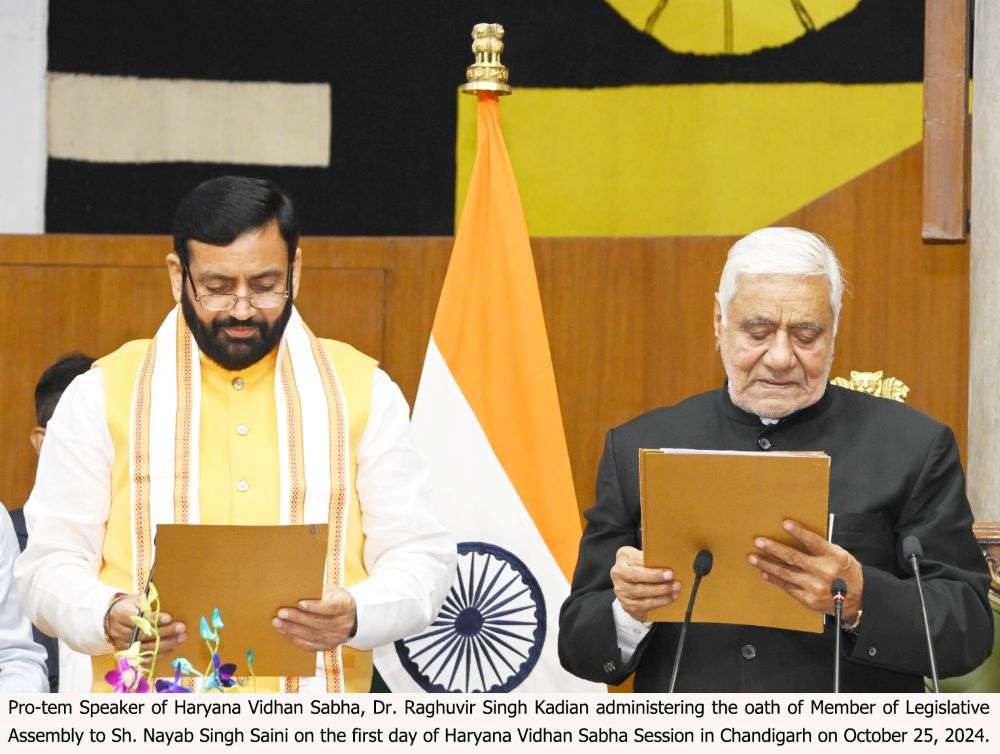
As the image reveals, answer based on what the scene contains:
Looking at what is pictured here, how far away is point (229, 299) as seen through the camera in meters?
2.83

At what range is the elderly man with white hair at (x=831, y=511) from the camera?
2457 mm

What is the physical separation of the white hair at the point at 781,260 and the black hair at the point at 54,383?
2.21 metres

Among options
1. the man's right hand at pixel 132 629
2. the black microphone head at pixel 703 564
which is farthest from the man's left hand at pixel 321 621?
the black microphone head at pixel 703 564

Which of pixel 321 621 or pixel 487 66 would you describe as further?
pixel 487 66

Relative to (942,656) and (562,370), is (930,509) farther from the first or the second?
(562,370)

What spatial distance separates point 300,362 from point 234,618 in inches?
26.1

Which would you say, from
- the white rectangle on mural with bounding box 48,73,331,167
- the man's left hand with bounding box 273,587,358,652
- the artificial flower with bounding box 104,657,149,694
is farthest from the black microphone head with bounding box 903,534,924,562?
the white rectangle on mural with bounding box 48,73,331,167

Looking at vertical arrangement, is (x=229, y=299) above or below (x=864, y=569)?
above

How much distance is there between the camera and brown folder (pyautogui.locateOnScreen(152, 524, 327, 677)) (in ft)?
7.96

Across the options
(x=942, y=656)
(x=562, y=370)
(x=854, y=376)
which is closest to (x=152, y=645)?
(x=942, y=656)

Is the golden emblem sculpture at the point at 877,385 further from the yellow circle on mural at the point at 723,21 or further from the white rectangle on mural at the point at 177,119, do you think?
the white rectangle on mural at the point at 177,119

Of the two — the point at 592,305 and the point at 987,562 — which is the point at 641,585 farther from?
the point at 592,305

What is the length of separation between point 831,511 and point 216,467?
3.64ft

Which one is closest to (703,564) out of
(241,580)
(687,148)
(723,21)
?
(241,580)
